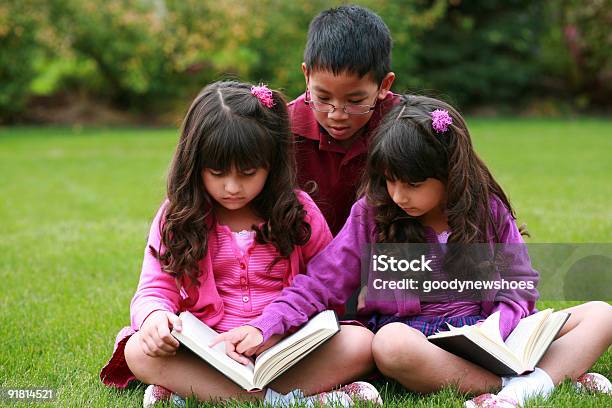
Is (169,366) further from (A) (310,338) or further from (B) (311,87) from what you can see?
(B) (311,87)

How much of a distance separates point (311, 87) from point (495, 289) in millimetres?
1034

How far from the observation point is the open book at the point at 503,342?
2.38 metres

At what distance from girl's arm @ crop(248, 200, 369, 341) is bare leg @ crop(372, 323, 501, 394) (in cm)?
24

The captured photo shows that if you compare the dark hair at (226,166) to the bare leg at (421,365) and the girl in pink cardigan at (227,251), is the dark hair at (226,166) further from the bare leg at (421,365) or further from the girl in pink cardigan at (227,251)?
the bare leg at (421,365)

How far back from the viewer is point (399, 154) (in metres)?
2.61

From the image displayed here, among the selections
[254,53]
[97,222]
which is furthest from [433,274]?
[254,53]

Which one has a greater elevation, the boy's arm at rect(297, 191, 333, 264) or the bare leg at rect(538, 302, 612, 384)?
the boy's arm at rect(297, 191, 333, 264)

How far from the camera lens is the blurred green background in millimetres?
12828

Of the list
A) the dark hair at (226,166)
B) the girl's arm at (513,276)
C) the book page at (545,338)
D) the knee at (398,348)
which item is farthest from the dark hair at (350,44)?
the book page at (545,338)

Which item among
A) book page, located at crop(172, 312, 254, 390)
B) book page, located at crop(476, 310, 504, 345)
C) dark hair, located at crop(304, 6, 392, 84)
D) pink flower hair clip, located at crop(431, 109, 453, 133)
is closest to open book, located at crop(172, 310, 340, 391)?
book page, located at crop(172, 312, 254, 390)

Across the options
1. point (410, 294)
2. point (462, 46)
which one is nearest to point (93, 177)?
point (410, 294)

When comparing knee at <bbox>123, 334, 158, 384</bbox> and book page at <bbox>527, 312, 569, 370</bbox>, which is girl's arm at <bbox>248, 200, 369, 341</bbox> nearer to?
knee at <bbox>123, 334, 158, 384</bbox>

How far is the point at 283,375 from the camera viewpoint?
2598 mm

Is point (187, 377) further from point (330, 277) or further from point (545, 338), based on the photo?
point (545, 338)
